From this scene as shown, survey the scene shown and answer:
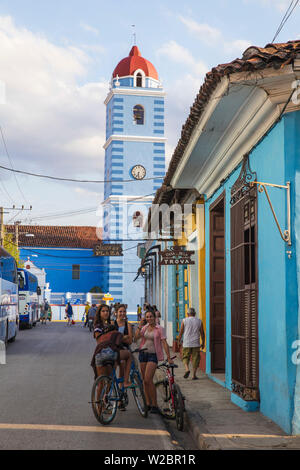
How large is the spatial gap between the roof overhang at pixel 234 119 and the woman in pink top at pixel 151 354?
119 inches

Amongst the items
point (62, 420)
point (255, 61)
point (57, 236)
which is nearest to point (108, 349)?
point (62, 420)

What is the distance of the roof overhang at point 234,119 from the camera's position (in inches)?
288

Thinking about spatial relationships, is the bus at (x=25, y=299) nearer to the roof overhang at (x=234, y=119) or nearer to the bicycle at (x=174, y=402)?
the roof overhang at (x=234, y=119)

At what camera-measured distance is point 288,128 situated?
7.65 metres

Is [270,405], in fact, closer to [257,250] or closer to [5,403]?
[257,250]

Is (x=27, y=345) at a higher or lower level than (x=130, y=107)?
lower

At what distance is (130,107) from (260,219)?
40.0 metres

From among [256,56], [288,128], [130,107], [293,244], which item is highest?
[130,107]

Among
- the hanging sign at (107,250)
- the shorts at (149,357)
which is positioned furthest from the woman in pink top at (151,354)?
the hanging sign at (107,250)

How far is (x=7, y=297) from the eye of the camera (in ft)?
68.0

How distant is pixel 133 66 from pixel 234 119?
40.5 metres

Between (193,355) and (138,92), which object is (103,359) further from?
(138,92)
